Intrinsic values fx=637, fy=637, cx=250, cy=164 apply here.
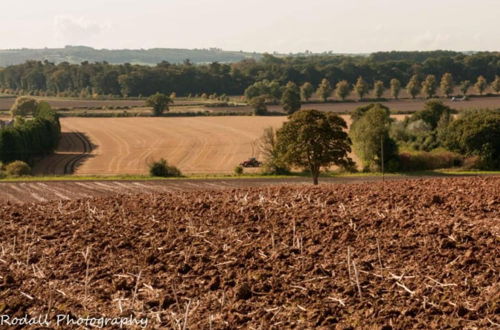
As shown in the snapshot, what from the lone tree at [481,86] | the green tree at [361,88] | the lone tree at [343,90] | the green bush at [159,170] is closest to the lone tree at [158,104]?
the lone tree at [343,90]

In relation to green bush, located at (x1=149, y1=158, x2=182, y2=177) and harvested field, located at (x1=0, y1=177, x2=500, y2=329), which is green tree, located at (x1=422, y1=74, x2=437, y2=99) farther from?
harvested field, located at (x1=0, y1=177, x2=500, y2=329)

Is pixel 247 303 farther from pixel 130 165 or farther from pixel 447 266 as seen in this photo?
pixel 130 165

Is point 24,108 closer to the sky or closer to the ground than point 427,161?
closer to the sky

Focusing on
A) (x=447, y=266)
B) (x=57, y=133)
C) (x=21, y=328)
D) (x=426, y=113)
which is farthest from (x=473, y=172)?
(x=57, y=133)

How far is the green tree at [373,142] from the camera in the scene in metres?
66.2

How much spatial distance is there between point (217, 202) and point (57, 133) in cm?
7780

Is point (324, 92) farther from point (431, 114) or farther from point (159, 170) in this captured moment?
point (159, 170)

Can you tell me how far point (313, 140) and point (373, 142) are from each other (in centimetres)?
1864

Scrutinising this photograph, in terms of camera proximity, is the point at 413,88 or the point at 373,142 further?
the point at 413,88

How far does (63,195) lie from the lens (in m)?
42.2

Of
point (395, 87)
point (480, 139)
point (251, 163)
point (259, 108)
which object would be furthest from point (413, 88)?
point (480, 139)

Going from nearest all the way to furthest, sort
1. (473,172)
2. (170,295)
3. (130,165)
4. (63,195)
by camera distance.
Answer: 1. (170,295)
2. (63,195)
3. (473,172)
4. (130,165)

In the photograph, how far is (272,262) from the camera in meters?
16.4

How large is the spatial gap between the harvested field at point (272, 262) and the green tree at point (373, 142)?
42.5m
